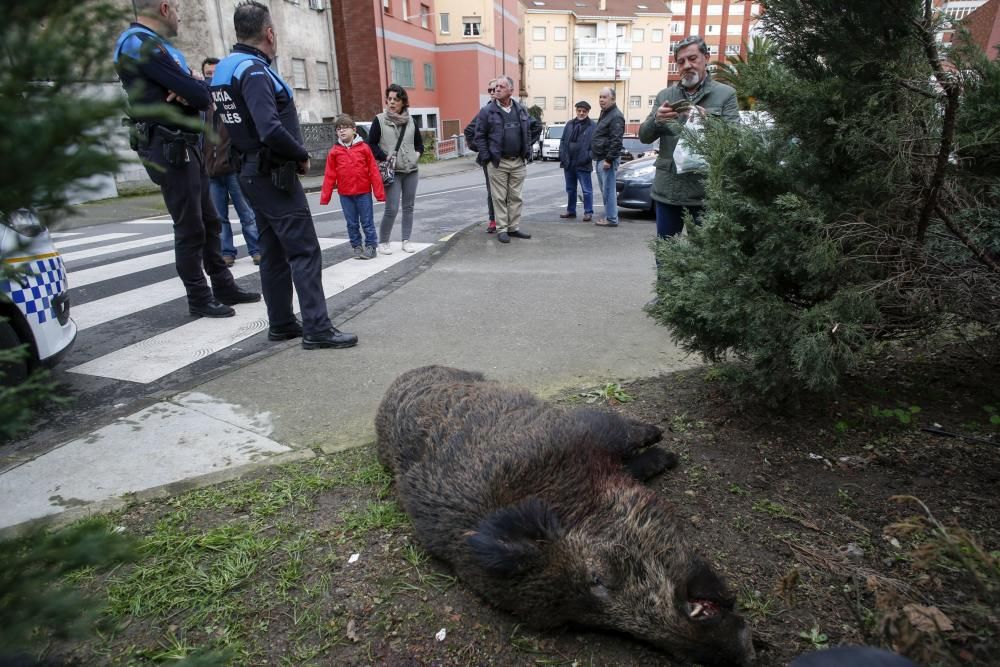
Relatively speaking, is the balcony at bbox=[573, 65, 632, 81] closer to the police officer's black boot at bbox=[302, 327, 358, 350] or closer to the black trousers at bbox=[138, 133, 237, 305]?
the black trousers at bbox=[138, 133, 237, 305]

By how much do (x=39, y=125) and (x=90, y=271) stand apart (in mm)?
8855

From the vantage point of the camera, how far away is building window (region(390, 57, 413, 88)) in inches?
1384

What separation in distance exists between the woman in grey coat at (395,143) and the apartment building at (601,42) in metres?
60.6

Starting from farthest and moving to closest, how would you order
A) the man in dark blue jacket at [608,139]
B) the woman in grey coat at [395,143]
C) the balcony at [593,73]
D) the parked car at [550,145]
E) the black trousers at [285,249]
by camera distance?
the balcony at [593,73] < the parked car at [550,145] < the man in dark blue jacket at [608,139] < the woman in grey coat at [395,143] < the black trousers at [285,249]

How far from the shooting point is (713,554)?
8.41 feet

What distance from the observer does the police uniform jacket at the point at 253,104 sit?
176 inches

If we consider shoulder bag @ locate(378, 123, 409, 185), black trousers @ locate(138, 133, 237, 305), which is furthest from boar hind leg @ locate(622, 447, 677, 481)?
shoulder bag @ locate(378, 123, 409, 185)

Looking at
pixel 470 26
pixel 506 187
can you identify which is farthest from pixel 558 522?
pixel 470 26

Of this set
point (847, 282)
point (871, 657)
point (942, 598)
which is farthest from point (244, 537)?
point (847, 282)

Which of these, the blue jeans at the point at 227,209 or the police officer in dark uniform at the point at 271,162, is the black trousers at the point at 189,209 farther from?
the blue jeans at the point at 227,209

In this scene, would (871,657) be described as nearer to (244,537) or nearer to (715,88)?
(244,537)

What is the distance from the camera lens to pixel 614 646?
2.21 meters

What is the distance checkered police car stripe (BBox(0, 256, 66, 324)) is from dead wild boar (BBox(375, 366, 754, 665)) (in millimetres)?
2944

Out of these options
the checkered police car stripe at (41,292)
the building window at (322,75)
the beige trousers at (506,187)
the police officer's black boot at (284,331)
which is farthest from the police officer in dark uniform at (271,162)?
the building window at (322,75)
